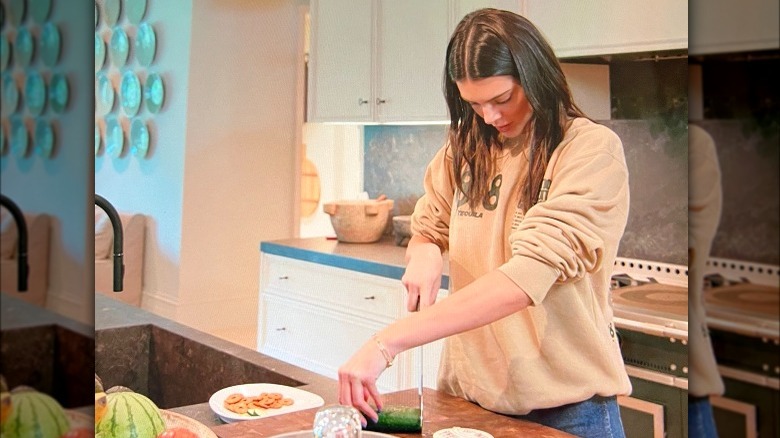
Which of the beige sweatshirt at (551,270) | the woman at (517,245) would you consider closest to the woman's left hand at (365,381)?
the woman at (517,245)

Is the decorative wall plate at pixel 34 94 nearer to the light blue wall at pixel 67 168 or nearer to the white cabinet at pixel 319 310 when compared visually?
the light blue wall at pixel 67 168

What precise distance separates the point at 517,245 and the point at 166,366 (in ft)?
2.47

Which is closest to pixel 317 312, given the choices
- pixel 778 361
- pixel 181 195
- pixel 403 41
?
pixel 181 195

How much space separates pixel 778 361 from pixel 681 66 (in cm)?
81

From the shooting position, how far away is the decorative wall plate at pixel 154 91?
149 centimetres

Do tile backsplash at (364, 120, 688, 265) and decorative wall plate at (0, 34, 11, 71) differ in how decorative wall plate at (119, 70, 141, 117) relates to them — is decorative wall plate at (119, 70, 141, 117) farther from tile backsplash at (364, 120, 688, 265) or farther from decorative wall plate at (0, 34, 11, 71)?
decorative wall plate at (0, 34, 11, 71)

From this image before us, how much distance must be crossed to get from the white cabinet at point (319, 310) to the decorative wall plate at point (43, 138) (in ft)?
2.86

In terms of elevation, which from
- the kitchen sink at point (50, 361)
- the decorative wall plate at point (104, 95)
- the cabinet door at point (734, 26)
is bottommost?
the kitchen sink at point (50, 361)

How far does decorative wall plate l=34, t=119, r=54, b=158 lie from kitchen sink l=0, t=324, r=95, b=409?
0.11 metres

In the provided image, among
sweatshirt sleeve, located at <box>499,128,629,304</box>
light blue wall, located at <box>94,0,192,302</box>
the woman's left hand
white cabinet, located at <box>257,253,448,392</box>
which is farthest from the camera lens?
light blue wall, located at <box>94,0,192,302</box>

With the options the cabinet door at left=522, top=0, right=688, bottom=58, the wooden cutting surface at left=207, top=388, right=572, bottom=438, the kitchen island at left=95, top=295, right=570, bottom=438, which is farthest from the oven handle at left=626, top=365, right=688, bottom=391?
the cabinet door at left=522, top=0, right=688, bottom=58

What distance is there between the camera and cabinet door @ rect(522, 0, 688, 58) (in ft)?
→ 3.89

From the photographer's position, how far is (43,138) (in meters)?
0.53

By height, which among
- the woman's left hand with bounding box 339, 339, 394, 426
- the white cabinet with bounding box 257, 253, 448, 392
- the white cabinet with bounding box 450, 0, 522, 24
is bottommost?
the woman's left hand with bounding box 339, 339, 394, 426
